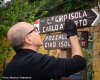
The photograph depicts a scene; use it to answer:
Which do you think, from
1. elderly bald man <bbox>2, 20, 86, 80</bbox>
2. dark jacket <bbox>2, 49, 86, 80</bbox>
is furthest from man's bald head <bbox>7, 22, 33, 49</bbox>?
dark jacket <bbox>2, 49, 86, 80</bbox>

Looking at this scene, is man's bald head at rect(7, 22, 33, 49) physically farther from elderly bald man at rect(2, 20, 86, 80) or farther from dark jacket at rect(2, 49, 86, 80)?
dark jacket at rect(2, 49, 86, 80)

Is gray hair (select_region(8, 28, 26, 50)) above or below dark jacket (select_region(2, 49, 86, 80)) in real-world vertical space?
above

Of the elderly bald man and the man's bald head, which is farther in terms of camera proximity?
the man's bald head

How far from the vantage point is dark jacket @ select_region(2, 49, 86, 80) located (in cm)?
181

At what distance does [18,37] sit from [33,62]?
27cm

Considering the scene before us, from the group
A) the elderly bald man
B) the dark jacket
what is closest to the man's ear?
the elderly bald man

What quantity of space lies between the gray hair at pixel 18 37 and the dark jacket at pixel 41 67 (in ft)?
0.40

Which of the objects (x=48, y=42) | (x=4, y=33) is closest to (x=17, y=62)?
(x=48, y=42)

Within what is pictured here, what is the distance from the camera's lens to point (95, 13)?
2.87 meters

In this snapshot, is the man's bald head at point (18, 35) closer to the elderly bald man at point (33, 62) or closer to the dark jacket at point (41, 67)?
the elderly bald man at point (33, 62)

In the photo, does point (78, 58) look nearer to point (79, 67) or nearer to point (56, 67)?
point (79, 67)

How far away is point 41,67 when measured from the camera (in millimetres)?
1806

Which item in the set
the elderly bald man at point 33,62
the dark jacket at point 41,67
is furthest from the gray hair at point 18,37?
the dark jacket at point 41,67

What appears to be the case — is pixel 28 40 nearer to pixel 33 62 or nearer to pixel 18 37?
pixel 18 37
